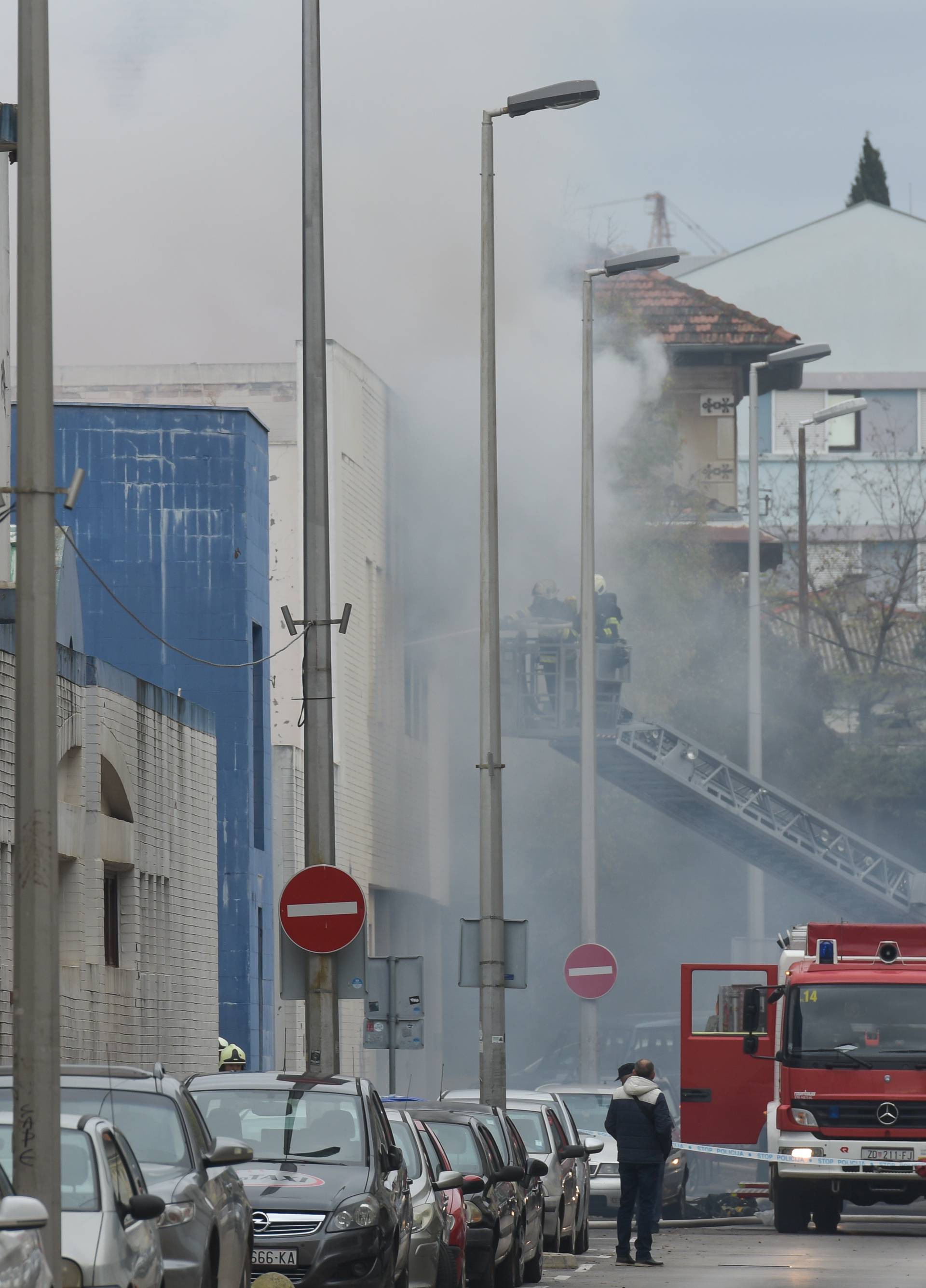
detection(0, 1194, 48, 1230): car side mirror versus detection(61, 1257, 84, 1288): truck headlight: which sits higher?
detection(0, 1194, 48, 1230): car side mirror

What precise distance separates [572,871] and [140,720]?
87.9 feet

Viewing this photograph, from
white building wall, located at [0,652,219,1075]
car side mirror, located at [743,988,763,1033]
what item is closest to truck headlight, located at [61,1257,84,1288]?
white building wall, located at [0,652,219,1075]

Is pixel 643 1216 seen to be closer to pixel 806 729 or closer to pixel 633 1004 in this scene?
pixel 633 1004

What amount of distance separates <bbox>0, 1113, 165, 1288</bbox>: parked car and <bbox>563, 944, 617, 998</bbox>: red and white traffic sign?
17313mm

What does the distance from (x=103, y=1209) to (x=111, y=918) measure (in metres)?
13.8

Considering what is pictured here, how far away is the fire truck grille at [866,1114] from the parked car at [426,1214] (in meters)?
6.89

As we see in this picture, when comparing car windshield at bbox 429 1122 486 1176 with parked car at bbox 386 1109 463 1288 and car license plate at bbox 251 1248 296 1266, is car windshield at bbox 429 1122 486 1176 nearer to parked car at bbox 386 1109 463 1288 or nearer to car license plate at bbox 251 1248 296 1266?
parked car at bbox 386 1109 463 1288

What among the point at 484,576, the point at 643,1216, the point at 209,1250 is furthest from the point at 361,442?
the point at 209,1250

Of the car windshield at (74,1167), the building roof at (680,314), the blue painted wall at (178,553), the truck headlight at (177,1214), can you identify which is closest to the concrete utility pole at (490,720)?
the blue painted wall at (178,553)

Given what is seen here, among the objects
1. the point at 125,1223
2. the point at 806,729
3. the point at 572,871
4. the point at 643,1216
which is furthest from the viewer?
the point at 806,729

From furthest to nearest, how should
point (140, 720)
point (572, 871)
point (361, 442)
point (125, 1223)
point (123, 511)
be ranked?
point (572, 871)
point (361, 442)
point (123, 511)
point (140, 720)
point (125, 1223)

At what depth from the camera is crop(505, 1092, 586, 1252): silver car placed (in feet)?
64.8

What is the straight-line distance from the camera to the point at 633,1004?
50.8 m

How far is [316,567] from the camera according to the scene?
58.7 ft
